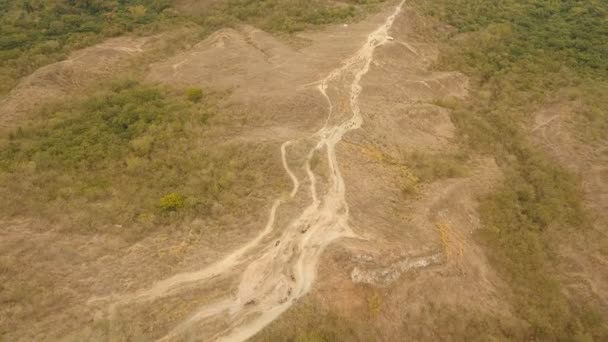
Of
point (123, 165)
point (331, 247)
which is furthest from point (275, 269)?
point (123, 165)

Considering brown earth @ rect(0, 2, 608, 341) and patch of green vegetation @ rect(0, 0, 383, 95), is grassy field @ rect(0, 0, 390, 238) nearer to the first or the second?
patch of green vegetation @ rect(0, 0, 383, 95)

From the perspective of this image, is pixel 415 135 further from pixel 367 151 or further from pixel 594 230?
pixel 594 230

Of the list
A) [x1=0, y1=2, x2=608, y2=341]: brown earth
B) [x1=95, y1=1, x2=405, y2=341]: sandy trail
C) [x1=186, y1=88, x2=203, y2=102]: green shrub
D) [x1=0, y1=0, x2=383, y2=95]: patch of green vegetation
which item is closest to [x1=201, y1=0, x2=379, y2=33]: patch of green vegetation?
[x1=0, y1=0, x2=383, y2=95]: patch of green vegetation

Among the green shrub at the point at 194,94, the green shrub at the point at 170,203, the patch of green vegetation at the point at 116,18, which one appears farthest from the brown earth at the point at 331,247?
the patch of green vegetation at the point at 116,18

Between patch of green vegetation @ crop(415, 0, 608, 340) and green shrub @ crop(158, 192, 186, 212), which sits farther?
green shrub @ crop(158, 192, 186, 212)

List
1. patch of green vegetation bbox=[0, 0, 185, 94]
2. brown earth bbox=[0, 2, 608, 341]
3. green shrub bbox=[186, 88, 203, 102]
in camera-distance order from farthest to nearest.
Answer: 1. patch of green vegetation bbox=[0, 0, 185, 94]
2. green shrub bbox=[186, 88, 203, 102]
3. brown earth bbox=[0, 2, 608, 341]

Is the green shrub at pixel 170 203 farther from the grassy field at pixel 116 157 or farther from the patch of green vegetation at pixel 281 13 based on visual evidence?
the patch of green vegetation at pixel 281 13

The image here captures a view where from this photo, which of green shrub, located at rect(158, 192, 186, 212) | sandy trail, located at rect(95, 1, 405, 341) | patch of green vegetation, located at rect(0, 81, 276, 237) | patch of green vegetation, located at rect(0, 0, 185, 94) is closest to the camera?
sandy trail, located at rect(95, 1, 405, 341)

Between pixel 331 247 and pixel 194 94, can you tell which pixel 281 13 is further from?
pixel 331 247
